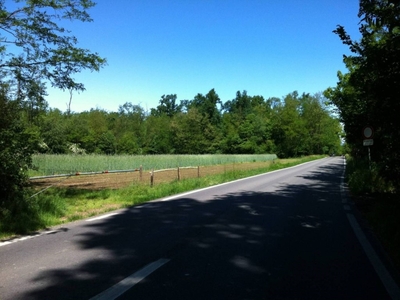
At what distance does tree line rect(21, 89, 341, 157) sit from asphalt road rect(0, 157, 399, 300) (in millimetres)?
54134

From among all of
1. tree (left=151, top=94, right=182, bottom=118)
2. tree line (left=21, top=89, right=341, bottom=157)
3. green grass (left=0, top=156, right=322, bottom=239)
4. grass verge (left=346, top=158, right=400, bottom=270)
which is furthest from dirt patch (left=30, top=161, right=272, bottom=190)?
tree (left=151, top=94, right=182, bottom=118)

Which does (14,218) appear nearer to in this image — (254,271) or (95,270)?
(95,270)

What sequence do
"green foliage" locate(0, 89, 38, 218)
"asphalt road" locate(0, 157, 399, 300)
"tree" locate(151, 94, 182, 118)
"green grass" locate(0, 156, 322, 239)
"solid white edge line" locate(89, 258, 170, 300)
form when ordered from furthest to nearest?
1. "tree" locate(151, 94, 182, 118)
2. "green foliage" locate(0, 89, 38, 218)
3. "green grass" locate(0, 156, 322, 239)
4. "asphalt road" locate(0, 157, 399, 300)
5. "solid white edge line" locate(89, 258, 170, 300)

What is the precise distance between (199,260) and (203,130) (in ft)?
284

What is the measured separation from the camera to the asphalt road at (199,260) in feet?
13.0

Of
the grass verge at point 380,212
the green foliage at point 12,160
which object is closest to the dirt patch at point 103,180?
the green foliage at point 12,160

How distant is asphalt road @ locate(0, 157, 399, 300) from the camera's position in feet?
13.0

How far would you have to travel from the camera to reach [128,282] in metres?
4.14

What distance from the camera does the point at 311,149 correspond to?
373ft

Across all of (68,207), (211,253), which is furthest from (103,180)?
(211,253)

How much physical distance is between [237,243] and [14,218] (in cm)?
520

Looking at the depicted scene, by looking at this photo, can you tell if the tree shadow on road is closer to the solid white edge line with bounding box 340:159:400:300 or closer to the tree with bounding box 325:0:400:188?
the solid white edge line with bounding box 340:159:400:300

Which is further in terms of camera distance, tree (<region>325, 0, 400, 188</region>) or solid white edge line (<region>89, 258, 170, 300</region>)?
tree (<region>325, 0, 400, 188</region>)

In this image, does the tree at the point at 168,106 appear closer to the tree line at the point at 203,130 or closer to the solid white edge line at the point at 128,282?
the tree line at the point at 203,130
